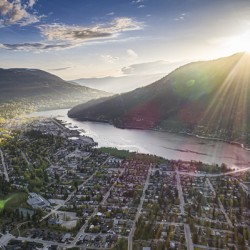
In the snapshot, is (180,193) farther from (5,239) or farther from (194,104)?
(194,104)

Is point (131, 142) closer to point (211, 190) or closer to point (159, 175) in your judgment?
point (159, 175)

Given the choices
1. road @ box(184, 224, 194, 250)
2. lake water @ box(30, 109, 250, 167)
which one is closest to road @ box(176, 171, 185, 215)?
road @ box(184, 224, 194, 250)

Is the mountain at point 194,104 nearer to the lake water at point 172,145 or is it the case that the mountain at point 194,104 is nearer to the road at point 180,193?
the lake water at point 172,145

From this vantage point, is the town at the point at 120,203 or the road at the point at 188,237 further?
the town at the point at 120,203

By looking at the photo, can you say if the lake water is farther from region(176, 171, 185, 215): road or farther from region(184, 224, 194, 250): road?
region(184, 224, 194, 250): road

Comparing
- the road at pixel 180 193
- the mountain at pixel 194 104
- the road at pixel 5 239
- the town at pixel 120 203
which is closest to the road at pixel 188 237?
the town at pixel 120 203

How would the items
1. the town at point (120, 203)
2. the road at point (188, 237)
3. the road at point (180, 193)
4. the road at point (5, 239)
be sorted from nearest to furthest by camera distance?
the road at point (188, 237), the road at point (5, 239), the town at point (120, 203), the road at point (180, 193)
